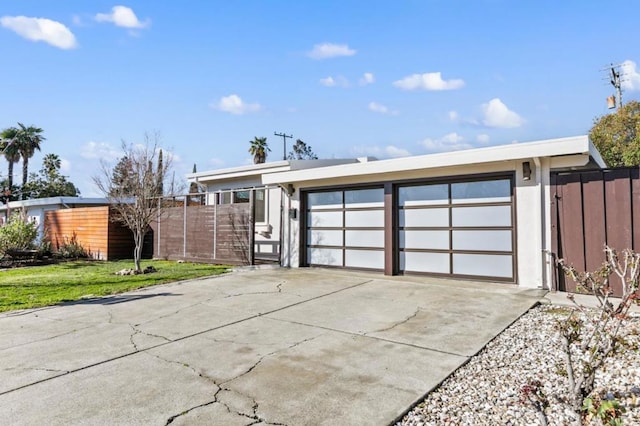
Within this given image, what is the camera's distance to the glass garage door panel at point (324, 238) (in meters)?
10.5

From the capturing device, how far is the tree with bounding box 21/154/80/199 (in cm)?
3403

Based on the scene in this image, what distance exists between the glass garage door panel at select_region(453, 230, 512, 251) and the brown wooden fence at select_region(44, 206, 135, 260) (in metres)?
12.4

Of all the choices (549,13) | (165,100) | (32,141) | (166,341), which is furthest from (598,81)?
(32,141)

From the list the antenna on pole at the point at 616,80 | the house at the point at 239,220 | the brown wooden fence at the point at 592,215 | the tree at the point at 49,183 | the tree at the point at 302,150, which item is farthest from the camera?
the tree at the point at 302,150

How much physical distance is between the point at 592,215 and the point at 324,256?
6.24 metres

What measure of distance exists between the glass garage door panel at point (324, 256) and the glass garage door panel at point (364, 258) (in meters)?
0.28

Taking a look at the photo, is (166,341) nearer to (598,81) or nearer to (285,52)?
(285,52)

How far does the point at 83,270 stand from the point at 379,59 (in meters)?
11.5

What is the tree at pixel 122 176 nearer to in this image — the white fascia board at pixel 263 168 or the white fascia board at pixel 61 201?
the white fascia board at pixel 263 168

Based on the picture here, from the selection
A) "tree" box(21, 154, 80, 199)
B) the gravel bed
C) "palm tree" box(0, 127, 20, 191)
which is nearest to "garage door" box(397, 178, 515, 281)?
the gravel bed

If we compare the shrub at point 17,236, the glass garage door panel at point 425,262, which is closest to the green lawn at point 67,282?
the shrub at point 17,236

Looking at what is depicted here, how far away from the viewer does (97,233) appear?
589 inches

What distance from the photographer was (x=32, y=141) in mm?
36219

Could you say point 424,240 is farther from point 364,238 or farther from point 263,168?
point 263,168
